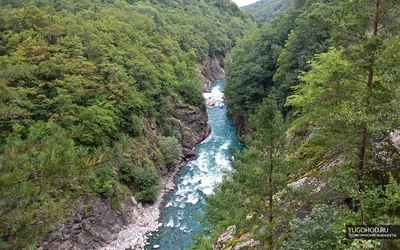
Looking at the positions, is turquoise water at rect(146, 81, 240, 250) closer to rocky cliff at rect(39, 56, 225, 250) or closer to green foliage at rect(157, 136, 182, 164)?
rocky cliff at rect(39, 56, 225, 250)

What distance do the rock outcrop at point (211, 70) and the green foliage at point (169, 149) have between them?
28.1 metres

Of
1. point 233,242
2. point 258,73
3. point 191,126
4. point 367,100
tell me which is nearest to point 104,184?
point 233,242

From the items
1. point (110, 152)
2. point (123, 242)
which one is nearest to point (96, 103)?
point (123, 242)

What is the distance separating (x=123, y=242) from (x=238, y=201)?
40.8 feet

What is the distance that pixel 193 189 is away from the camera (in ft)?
80.3

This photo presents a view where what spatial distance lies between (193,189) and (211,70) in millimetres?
43947

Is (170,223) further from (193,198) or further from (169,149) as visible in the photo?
(169,149)

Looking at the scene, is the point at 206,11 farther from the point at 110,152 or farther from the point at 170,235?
the point at 110,152

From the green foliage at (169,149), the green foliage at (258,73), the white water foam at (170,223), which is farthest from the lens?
the green foliage at (258,73)

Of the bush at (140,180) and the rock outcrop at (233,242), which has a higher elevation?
the rock outcrop at (233,242)

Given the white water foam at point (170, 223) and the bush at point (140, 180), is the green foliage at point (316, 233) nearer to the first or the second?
the white water foam at point (170, 223)

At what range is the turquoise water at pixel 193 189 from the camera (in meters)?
19.0

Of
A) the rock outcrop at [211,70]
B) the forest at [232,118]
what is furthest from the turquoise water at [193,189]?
the rock outcrop at [211,70]

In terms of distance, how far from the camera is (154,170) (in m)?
24.3
